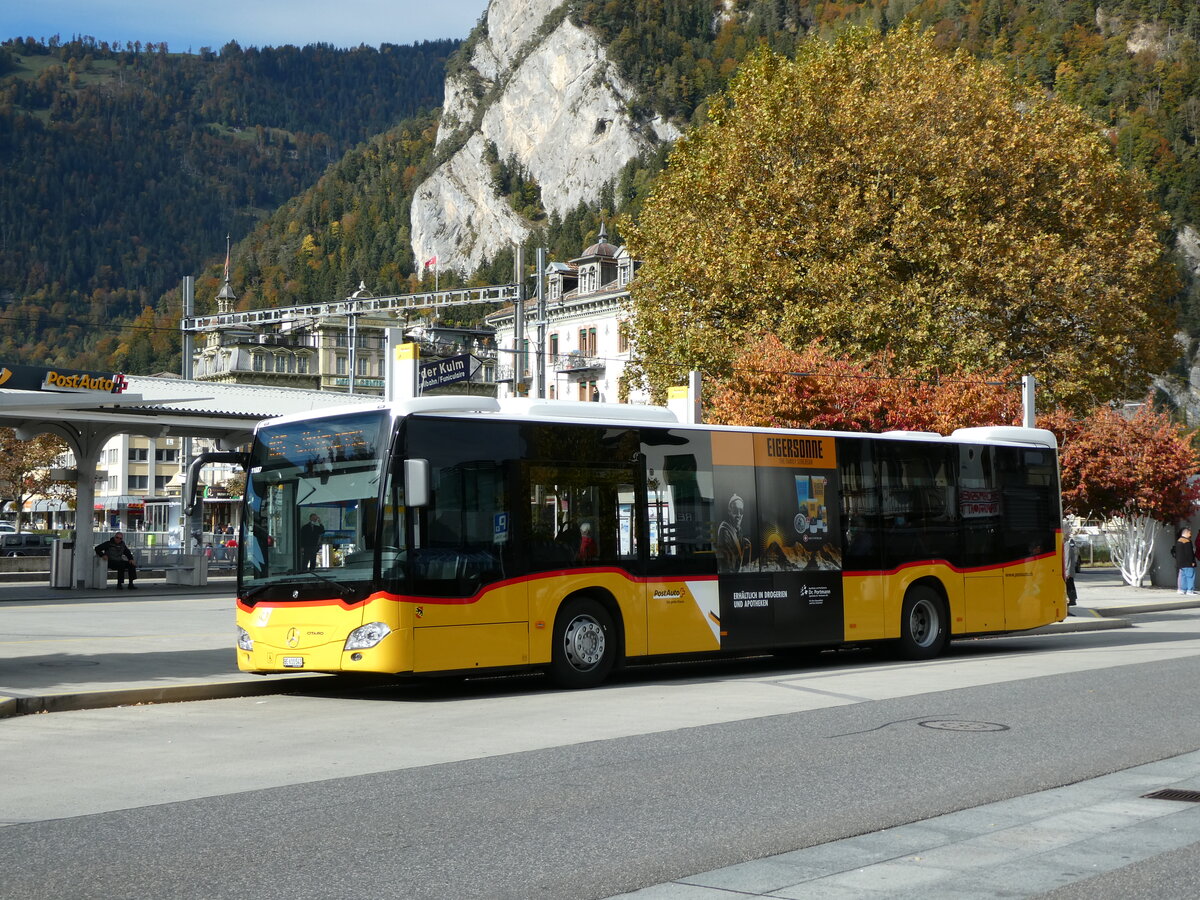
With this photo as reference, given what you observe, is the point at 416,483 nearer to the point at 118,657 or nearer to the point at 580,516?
the point at 580,516

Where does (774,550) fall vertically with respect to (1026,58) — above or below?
below

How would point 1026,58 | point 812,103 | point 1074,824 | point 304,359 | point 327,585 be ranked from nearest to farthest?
point 1074,824, point 327,585, point 812,103, point 304,359, point 1026,58

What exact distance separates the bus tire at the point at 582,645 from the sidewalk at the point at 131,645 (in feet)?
9.35

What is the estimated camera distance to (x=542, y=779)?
364 inches

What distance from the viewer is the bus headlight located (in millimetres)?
13805

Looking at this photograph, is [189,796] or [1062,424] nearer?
[189,796]

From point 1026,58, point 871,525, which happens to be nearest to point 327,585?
point 871,525

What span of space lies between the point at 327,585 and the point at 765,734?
4993 mm

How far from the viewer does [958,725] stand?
11.9 metres

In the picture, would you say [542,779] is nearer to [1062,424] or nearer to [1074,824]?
[1074,824]

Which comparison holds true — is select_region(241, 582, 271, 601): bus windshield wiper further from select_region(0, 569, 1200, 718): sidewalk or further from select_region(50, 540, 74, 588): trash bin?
select_region(50, 540, 74, 588): trash bin

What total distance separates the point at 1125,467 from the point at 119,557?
1059 inches

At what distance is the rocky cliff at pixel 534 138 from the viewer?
173 meters

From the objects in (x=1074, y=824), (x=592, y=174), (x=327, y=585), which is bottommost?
(x=1074, y=824)
